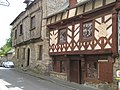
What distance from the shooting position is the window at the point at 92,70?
17844 mm

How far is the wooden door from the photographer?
20.2 m

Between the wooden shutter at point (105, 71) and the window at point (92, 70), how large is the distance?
2.66 feet

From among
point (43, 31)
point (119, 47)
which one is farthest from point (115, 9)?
point (43, 31)

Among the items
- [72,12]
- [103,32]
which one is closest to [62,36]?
[72,12]

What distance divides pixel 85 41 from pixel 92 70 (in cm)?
195

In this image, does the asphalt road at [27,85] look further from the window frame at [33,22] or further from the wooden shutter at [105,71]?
the window frame at [33,22]

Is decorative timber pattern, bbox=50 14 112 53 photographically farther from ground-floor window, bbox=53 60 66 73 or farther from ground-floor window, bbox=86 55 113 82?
ground-floor window, bbox=53 60 66 73

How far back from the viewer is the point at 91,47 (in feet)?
58.6

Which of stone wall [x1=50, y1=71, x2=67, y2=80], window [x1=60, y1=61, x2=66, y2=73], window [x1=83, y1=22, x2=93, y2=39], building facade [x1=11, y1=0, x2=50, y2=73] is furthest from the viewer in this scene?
building facade [x1=11, y1=0, x2=50, y2=73]

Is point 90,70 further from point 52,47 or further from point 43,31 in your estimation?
point 43,31

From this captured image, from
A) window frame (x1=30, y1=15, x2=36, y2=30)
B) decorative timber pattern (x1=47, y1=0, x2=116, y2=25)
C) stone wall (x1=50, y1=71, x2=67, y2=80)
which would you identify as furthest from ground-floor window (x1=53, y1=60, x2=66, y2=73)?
window frame (x1=30, y1=15, x2=36, y2=30)

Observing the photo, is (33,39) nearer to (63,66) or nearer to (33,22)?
(33,22)

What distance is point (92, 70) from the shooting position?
1814 centimetres

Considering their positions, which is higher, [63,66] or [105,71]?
[63,66]
